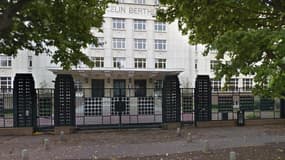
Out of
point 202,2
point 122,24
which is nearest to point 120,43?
point 122,24

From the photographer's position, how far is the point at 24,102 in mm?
13984

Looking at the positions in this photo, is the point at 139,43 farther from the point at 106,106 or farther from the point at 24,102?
the point at 24,102

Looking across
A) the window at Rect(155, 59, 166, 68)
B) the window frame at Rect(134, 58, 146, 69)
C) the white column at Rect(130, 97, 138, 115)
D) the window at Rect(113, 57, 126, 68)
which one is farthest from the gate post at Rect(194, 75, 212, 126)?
A: the window at Rect(155, 59, 166, 68)

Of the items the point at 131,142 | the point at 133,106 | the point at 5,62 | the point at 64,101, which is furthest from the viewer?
the point at 5,62

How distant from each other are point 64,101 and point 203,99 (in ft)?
24.8

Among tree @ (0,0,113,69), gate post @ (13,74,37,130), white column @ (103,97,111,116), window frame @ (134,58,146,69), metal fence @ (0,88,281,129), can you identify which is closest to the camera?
tree @ (0,0,113,69)

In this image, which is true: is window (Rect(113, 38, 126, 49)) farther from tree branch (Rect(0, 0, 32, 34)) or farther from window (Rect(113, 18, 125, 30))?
tree branch (Rect(0, 0, 32, 34))

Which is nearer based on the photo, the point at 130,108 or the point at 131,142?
the point at 131,142

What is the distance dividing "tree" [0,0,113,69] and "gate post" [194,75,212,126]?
7143 mm

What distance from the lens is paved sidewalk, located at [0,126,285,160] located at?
9.41m

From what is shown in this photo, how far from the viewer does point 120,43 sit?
4388 cm

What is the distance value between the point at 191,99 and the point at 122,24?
98.4 ft

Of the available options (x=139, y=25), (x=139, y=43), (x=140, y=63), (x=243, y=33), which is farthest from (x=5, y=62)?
(x=243, y=33)

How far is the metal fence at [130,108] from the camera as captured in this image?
14797mm
